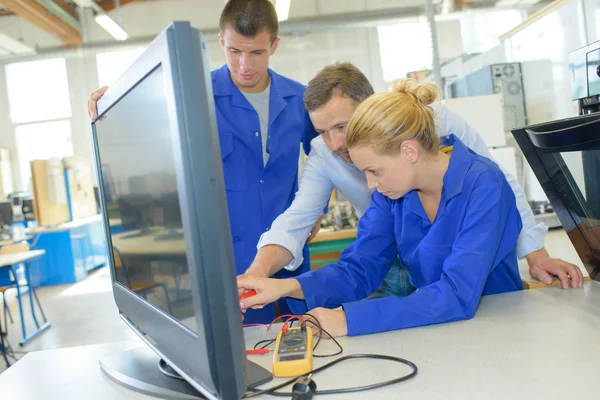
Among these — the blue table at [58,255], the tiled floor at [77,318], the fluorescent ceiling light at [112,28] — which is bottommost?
the tiled floor at [77,318]

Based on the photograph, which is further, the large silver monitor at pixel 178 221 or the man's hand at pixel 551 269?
the man's hand at pixel 551 269

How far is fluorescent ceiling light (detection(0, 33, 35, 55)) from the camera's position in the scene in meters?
8.75

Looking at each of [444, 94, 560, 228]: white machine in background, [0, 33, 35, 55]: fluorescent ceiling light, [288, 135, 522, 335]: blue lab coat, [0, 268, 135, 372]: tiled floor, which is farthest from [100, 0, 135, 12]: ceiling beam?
[288, 135, 522, 335]: blue lab coat

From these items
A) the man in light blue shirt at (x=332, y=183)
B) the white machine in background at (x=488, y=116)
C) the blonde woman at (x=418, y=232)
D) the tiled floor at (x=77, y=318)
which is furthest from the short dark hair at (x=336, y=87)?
the white machine in background at (x=488, y=116)

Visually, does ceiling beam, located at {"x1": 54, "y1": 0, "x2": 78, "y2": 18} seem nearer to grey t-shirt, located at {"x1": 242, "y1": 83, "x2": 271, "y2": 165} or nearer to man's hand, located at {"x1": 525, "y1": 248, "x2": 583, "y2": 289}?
grey t-shirt, located at {"x1": 242, "y1": 83, "x2": 271, "y2": 165}

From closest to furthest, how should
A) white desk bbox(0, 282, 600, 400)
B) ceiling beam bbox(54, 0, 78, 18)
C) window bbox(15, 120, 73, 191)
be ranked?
Answer: white desk bbox(0, 282, 600, 400) < ceiling beam bbox(54, 0, 78, 18) < window bbox(15, 120, 73, 191)

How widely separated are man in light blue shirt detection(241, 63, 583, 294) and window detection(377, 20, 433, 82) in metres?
6.67

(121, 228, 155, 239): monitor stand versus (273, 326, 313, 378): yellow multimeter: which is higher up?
(121, 228, 155, 239): monitor stand

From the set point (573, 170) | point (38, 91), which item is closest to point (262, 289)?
point (573, 170)

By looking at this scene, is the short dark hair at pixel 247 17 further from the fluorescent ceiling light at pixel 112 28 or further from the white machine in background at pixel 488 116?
the fluorescent ceiling light at pixel 112 28

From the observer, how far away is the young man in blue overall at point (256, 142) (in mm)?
2035

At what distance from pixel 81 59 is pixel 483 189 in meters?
9.00

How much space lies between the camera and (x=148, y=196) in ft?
2.87

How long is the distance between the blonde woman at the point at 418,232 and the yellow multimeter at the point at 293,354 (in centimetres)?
11
